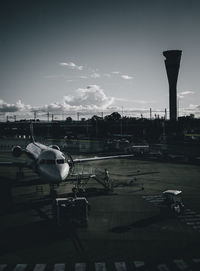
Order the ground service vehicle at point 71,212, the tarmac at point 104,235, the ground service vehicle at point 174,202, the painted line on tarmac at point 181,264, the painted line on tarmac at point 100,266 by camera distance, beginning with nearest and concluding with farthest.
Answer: the painted line on tarmac at point 100,266 < the painted line on tarmac at point 181,264 < the tarmac at point 104,235 < the ground service vehicle at point 71,212 < the ground service vehicle at point 174,202

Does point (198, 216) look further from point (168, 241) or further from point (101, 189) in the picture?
point (101, 189)

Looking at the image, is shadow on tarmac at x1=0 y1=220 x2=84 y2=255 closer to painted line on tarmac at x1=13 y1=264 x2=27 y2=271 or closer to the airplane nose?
painted line on tarmac at x1=13 y1=264 x2=27 y2=271

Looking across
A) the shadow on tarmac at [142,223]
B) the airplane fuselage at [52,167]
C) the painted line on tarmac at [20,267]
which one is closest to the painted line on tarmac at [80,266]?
the painted line on tarmac at [20,267]

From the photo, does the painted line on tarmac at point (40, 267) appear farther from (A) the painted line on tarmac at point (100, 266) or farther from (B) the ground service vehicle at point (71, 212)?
(B) the ground service vehicle at point (71, 212)

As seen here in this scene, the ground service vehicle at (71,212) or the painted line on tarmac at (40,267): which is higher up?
the ground service vehicle at (71,212)

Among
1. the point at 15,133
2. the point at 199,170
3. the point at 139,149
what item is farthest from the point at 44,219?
→ the point at 15,133

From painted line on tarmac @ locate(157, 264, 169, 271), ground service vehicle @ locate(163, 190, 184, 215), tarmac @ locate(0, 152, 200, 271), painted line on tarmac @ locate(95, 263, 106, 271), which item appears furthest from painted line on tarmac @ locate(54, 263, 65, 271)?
ground service vehicle @ locate(163, 190, 184, 215)

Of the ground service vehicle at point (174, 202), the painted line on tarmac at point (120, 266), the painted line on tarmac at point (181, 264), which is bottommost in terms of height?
the painted line on tarmac at point (181, 264)

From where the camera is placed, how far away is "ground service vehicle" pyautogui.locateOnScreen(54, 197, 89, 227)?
823 inches

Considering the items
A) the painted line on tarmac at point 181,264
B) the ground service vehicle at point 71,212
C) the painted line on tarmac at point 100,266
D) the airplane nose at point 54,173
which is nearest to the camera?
the painted line on tarmac at point 100,266

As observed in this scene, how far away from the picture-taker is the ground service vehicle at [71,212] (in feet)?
68.6

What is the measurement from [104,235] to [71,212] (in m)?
3.47

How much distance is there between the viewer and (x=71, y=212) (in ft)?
69.3

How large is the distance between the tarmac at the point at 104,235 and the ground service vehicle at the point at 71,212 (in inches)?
26.0
